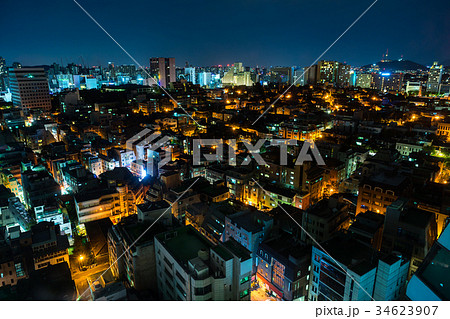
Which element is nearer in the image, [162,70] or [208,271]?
[208,271]

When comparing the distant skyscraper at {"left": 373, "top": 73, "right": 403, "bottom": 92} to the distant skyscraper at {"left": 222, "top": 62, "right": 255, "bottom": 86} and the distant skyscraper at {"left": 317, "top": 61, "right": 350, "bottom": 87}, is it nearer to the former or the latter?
the distant skyscraper at {"left": 317, "top": 61, "right": 350, "bottom": 87}

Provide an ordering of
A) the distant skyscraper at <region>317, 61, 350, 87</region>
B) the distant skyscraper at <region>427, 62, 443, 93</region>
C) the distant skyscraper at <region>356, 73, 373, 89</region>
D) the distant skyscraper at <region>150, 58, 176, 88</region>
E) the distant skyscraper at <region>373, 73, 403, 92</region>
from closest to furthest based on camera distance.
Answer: the distant skyscraper at <region>427, 62, 443, 93</region> < the distant skyscraper at <region>373, 73, 403, 92</region> < the distant skyscraper at <region>317, 61, 350, 87</region> < the distant skyscraper at <region>356, 73, 373, 89</region> < the distant skyscraper at <region>150, 58, 176, 88</region>

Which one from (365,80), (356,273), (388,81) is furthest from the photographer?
(365,80)

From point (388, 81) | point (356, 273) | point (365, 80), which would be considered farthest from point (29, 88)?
point (388, 81)

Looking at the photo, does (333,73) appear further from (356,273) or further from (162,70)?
(356,273)

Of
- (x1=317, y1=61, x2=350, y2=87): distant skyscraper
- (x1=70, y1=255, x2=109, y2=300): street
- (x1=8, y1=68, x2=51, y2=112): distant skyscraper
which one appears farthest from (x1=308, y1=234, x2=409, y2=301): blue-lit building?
(x1=317, y1=61, x2=350, y2=87): distant skyscraper

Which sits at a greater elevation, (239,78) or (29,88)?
(239,78)

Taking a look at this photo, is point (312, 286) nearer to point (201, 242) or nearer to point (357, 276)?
point (357, 276)
